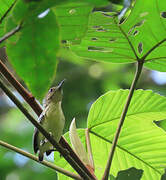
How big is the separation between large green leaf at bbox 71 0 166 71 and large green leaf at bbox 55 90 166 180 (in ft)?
0.62

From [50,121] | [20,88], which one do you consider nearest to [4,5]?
[20,88]

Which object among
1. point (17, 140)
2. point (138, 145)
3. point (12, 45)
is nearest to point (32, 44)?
point (12, 45)

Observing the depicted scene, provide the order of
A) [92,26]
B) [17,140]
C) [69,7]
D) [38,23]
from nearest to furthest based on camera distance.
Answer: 1. [38,23]
2. [69,7]
3. [92,26]
4. [17,140]

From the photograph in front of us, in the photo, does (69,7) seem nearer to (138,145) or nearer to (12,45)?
(12,45)

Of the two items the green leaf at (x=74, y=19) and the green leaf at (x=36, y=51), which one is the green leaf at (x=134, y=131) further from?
the green leaf at (x=36, y=51)

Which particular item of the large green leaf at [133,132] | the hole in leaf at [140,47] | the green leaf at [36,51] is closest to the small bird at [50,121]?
the large green leaf at [133,132]

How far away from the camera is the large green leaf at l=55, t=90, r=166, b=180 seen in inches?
68.0

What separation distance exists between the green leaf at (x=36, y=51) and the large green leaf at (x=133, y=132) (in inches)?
31.6

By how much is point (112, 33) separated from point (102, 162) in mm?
667

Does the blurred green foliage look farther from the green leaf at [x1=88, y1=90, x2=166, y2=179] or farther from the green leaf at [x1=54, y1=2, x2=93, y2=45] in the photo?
the green leaf at [x1=54, y1=2, x2=93, y2=45]

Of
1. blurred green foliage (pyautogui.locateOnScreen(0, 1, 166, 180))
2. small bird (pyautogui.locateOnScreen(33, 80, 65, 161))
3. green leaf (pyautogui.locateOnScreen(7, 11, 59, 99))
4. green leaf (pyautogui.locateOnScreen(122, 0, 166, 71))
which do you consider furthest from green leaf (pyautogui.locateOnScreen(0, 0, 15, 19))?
blurred green foliage (pyautogui.locateOnScreen(0, 1, 166, 180))

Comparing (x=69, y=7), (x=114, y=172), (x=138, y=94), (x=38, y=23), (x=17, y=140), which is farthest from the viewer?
(x=17, y=140)

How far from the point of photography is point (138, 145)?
179 cm

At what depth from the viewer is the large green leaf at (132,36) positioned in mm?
1398
